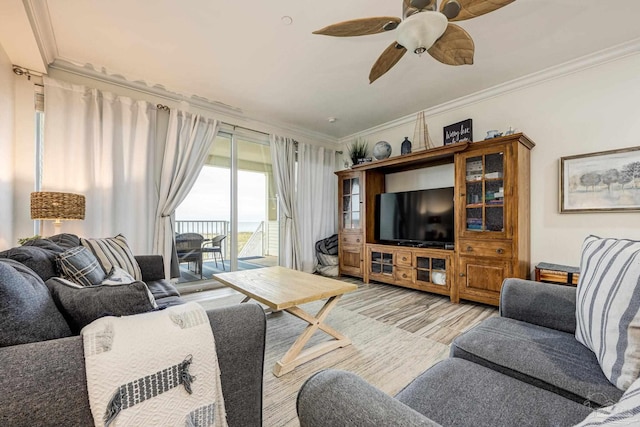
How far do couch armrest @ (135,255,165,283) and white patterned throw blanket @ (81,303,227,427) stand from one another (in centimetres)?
175

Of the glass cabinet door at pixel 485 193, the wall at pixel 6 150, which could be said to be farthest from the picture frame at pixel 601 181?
the wall at pixel 6 150

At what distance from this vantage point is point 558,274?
2.50 meters

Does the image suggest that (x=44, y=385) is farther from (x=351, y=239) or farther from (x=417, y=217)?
(x=351, y=239)

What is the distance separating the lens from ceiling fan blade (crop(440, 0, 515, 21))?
1462mm

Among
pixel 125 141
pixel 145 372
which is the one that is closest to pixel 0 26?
pixel 125 141

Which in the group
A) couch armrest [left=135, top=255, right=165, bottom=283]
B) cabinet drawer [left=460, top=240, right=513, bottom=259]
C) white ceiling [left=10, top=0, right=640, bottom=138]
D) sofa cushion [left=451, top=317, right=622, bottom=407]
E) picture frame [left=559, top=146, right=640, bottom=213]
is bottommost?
sofa cushion [left=451, top=317, right=622, bottom=407]

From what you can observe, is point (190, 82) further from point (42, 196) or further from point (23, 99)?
point (42, 196)

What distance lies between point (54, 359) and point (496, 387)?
4.34 ft

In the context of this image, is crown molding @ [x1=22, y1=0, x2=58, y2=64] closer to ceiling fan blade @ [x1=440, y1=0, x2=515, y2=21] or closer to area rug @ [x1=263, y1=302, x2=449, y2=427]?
ceiling fan blade @ [x1=440, y1=0, x2=515, y2=21]

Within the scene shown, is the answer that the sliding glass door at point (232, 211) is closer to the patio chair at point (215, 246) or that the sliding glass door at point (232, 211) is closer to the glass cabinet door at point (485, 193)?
the patio chair at point (215, 246)

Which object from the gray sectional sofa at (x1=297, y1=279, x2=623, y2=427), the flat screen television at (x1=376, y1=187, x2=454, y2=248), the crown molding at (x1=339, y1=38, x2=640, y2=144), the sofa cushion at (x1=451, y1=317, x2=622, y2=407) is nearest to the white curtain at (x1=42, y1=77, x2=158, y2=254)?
the flat screen television at (x1=376, y1=187, x2=454, y2=248)

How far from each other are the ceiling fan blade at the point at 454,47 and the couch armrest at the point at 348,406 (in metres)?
1.98

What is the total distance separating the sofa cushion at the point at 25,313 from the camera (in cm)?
69

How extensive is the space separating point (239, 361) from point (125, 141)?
314cm
